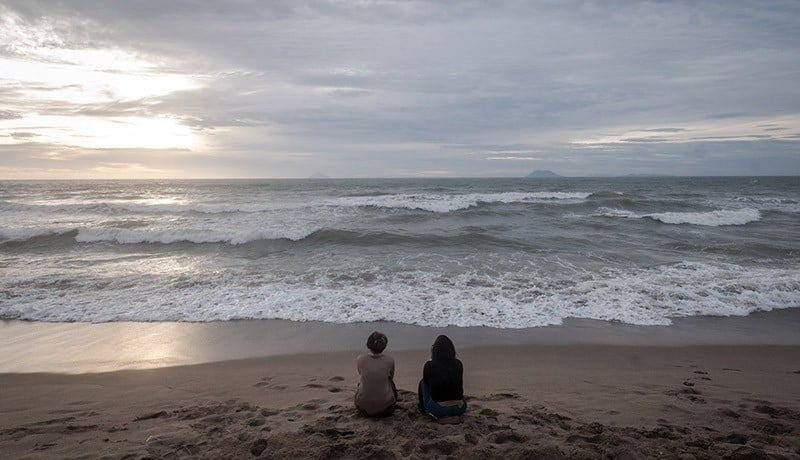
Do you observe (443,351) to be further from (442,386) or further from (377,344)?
(377,344)

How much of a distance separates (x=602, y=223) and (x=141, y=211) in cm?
2676

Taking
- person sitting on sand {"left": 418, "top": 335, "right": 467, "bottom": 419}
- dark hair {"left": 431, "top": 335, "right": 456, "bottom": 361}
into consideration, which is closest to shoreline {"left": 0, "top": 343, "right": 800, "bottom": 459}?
person sitting on sand {"left": 418, "top": 335, "right": 467, "bottom": 419}

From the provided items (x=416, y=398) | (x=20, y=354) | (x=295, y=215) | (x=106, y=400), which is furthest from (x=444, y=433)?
(x=295, y=215)

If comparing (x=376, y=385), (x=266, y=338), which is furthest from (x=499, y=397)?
(x=266, y=338)

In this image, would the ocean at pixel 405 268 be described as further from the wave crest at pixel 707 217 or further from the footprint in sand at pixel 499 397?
the footprint in sand at pixel 499 397

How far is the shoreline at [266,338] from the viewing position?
636cm

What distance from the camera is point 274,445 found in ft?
12.4

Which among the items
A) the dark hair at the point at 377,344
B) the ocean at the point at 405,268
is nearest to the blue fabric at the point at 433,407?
the dark hair at the point at 377,344

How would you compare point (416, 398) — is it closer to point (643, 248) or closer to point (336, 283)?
point (336, 283)

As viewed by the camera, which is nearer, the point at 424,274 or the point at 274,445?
Result: the point at 274,445

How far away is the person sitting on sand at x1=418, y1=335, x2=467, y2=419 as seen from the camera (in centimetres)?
418

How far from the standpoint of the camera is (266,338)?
7.20 meters

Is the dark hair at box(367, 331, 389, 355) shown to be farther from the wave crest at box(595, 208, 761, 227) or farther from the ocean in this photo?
the wave crest at box(595, 208, 761, 227)

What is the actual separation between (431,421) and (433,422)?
0.09 ft
